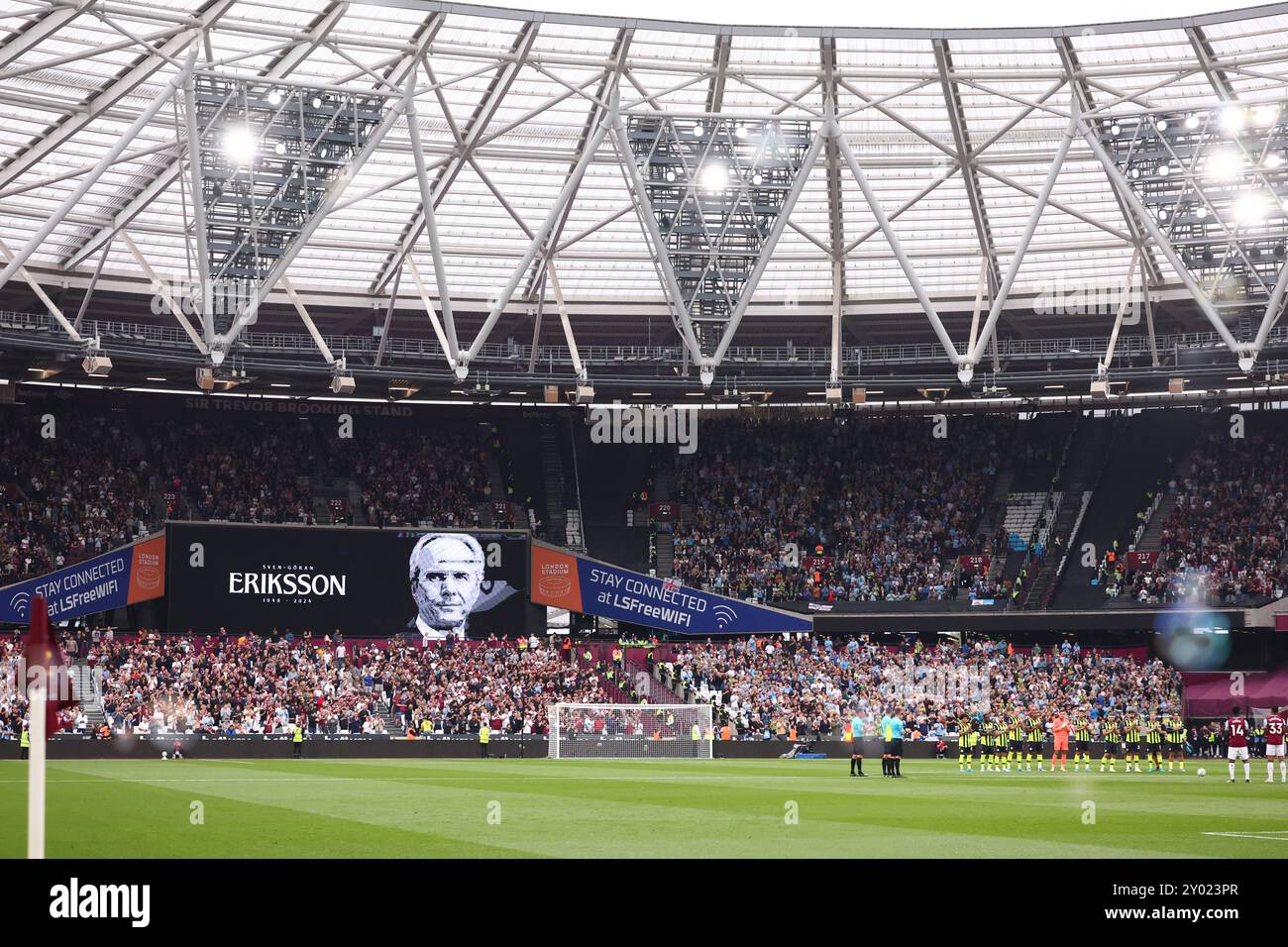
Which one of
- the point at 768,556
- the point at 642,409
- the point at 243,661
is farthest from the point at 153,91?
the point at 768,556

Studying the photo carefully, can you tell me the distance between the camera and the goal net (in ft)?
159

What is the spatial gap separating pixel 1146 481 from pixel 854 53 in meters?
27.7

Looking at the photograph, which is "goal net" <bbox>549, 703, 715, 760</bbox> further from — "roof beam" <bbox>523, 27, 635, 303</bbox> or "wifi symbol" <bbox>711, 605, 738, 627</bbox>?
"roof beam" <bbox>523, 27, 635, 303</bbox>

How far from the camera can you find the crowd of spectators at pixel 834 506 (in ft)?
210

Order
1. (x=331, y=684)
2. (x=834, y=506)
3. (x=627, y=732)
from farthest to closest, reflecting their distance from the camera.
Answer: (x=834, y=506)
(x=331, y=684)
(x=627, y=732)

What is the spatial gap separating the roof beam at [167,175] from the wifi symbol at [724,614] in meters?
26.3

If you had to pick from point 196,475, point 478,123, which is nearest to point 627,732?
point 478,123

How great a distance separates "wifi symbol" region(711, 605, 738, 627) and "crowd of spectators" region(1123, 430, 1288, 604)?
50.8 feet

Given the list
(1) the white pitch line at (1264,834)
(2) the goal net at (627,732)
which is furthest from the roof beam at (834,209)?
(1) the white pitch line at (1264,834)

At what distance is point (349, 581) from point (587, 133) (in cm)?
1942

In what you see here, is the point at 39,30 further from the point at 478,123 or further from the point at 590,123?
the point at 590,123

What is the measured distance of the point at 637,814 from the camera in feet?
69.6
